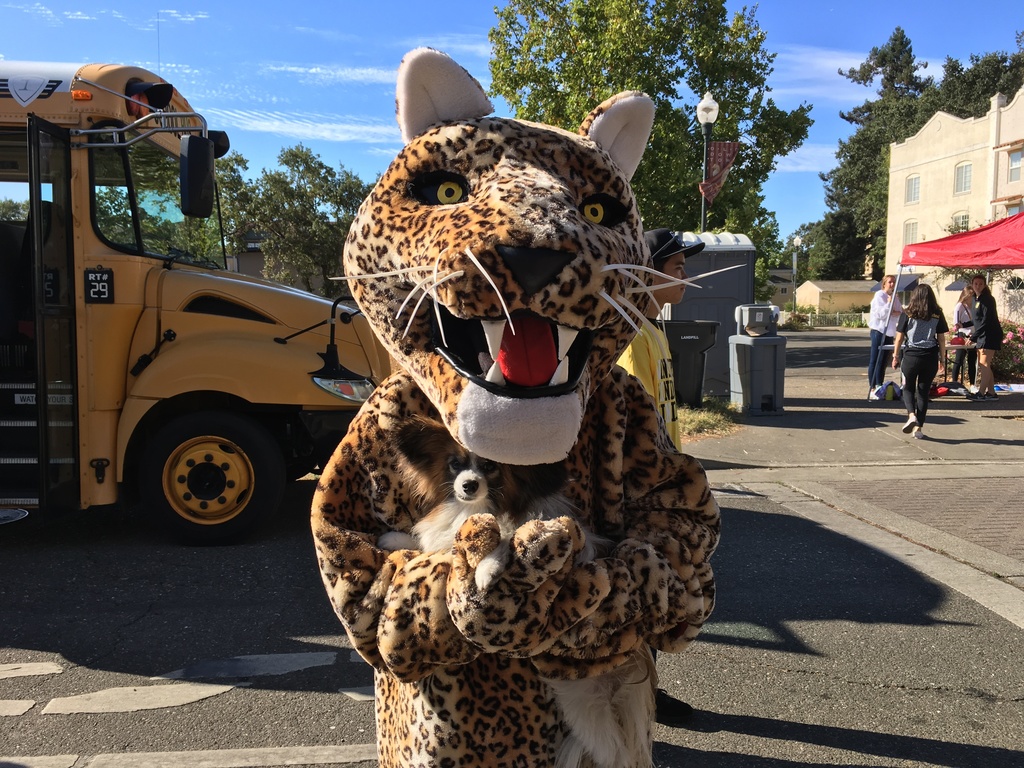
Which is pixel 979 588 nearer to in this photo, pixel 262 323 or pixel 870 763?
pixel 870 763

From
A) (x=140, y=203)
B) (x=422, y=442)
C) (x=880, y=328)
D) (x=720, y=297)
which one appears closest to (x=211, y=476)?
(x=140, y=203)

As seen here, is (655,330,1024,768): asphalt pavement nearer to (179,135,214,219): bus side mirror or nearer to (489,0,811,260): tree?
(179,135,214,219): bus side mirror

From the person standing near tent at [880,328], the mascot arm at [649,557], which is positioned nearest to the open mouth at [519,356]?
the mascot arm at [649,557]

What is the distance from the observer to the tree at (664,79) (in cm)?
1814

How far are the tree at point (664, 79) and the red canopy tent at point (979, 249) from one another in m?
5.38

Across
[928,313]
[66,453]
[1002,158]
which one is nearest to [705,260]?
[928,313]

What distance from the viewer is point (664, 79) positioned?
1900 centimetres

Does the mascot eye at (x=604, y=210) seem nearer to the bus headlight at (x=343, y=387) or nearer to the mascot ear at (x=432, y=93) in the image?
the mascot ear at (x=432, y=93)

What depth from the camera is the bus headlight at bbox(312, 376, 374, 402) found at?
18.0ft

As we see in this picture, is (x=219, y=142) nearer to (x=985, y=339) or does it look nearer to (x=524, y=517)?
(x=524, y=517)

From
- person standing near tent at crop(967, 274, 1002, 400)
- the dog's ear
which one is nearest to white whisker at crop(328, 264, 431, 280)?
the dog's ear

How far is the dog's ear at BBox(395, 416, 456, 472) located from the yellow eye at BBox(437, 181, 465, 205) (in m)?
0.42

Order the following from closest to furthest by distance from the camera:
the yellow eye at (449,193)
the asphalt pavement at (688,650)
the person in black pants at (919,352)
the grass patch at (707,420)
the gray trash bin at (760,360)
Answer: the yellow eye at (449,193)
the asphalt pavement at (688,650)
the person in black pants at (919,352)
the grass patch at (707,420)
the gray trash bin at (760,360)

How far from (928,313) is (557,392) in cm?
916
